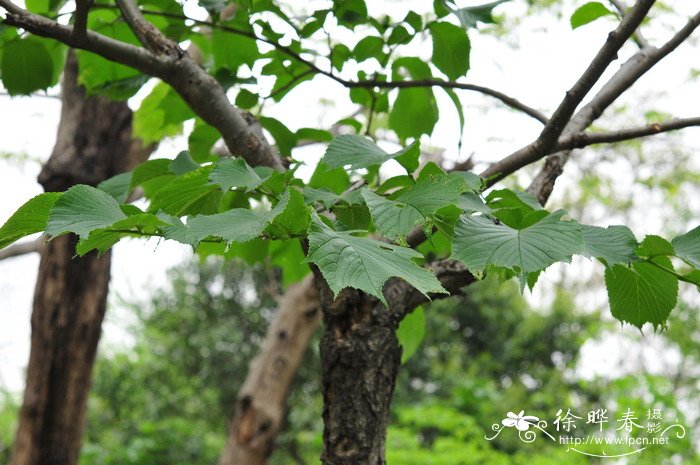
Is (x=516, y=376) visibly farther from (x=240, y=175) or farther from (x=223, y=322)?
(x=240, y=175)

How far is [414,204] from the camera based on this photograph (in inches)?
27.0

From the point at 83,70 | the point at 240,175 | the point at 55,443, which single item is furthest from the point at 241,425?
the point at 240,175

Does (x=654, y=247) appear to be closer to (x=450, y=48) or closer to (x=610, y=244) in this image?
(x=610, y=244)

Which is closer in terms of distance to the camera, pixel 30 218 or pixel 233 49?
pixel 30 218

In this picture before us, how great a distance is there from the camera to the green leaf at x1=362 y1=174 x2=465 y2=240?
664mm

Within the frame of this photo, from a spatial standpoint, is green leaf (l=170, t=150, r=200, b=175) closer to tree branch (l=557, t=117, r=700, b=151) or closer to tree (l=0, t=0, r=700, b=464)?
tree (l=0, t=0, r=700, b=464)

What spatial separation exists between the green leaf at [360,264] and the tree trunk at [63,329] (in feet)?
6.08

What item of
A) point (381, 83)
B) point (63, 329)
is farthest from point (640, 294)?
point (63, 329)

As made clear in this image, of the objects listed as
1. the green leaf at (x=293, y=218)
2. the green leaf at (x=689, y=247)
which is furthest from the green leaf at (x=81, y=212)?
the green leaf at (x=689, y=247)

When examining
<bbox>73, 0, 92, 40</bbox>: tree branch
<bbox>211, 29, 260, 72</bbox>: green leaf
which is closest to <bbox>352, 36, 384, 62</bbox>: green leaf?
<bbox>211, 29, 260, 72</bbox>: green leaf

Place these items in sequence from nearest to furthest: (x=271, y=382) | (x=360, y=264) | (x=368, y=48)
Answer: (x=360, y=264) → (x=368, y=48) → (x=271, y=382)

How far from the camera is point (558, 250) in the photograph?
0.59 meters

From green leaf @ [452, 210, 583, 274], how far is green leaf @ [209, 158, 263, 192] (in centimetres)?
20

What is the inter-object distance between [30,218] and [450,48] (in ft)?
2.10
